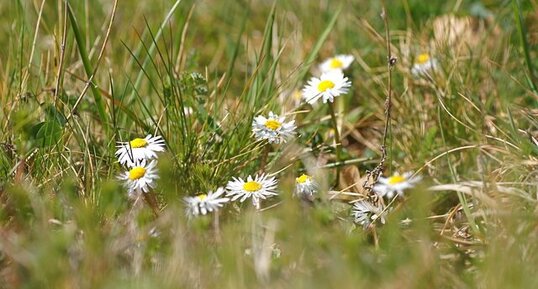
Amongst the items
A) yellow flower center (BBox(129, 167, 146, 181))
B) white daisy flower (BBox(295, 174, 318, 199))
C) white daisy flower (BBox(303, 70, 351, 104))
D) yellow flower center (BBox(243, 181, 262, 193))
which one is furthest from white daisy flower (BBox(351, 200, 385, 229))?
yellow flower center (BBox(129, 167, 146, 181))

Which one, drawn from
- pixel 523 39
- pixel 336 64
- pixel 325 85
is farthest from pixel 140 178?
pixel 523 39

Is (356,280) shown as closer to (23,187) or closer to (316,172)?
(316,172)

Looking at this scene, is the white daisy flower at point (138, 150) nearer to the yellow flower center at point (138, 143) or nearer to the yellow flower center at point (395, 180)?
the yellow flower center at point (138, 143)

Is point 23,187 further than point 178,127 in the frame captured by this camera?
No

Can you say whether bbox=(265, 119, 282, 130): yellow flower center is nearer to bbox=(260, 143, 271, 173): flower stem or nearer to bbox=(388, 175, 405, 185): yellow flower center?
bbox=(260, 143, 271, 173): flower stem

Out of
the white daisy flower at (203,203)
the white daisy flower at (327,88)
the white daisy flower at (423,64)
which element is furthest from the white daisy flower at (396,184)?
the white daisy flower at (423,64)

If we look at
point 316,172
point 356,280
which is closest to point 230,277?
point 356,280

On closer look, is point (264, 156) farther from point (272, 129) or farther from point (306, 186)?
point (306, 186)
